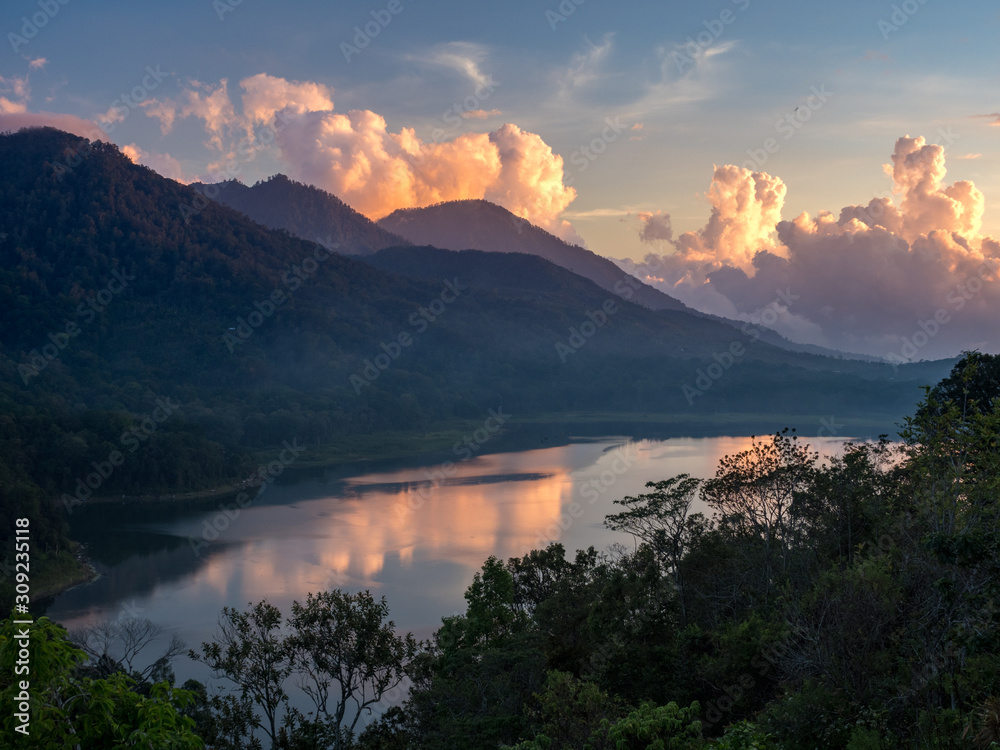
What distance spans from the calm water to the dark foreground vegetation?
956 cm

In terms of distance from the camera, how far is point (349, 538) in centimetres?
4081

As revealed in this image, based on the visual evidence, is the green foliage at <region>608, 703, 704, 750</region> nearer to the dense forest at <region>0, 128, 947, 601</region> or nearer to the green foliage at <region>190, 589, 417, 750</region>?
the green foliage at <region>190, 589, 417, 750</region>

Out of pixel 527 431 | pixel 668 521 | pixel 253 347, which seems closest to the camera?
pixel 668 521

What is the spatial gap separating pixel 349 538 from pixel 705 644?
97.1ft

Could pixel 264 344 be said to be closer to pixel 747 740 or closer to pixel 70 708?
pixel 747 740

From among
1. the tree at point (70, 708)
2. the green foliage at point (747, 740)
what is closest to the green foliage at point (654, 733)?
the green foliage at point (747, 740)

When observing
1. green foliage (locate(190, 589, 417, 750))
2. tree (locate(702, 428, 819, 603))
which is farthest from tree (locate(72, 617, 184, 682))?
tree (locate(702, 428, 819, 603))

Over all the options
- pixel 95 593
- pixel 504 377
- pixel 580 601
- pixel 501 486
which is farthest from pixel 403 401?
pixel 580 601

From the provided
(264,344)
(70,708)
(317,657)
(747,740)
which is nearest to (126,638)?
(317,657)

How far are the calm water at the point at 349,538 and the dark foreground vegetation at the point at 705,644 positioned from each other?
31.4 feet

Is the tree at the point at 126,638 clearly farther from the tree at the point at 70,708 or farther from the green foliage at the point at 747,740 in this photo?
the tree at the point at 70,708

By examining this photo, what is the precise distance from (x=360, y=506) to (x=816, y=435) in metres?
56.9

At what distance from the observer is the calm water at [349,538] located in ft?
99.2

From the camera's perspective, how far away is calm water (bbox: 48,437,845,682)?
99.2ft
